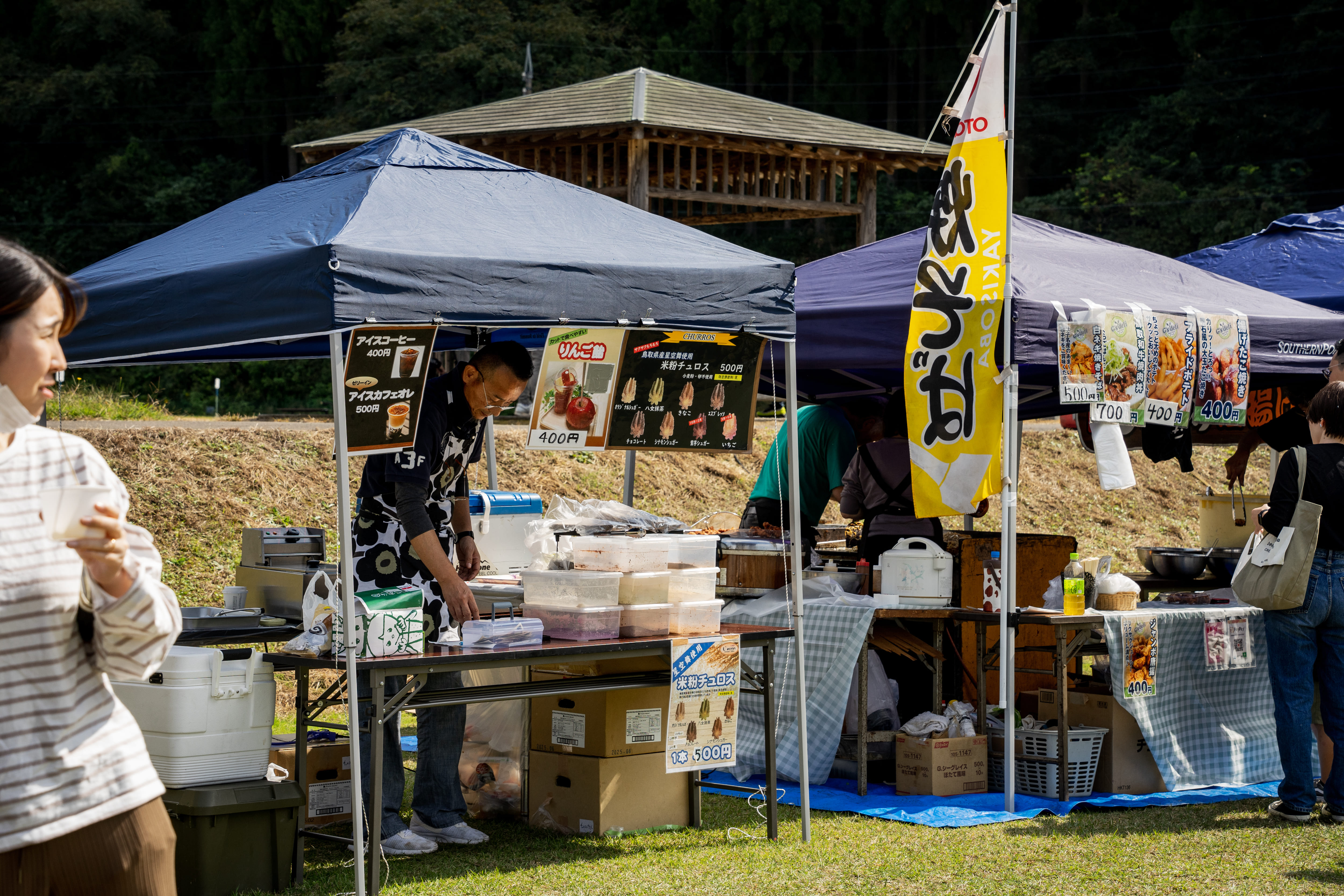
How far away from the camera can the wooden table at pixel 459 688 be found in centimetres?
421

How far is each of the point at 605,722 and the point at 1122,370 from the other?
2750mm

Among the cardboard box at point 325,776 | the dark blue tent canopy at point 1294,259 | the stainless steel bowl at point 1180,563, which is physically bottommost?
the cardboard box at point 325,776

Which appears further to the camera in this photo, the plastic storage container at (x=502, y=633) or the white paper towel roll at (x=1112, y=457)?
the white paper towel roll at (x=1112, y=457)

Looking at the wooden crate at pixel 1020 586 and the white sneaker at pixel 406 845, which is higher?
the wooden crate at pixel 1020 586

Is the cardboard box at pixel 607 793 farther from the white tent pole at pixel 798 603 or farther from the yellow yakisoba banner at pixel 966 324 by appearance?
the yellow yakisoba banner at pixel 966 324

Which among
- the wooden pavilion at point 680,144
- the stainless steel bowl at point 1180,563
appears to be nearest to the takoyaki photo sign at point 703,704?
the stainless steel bowl at point 1180,563

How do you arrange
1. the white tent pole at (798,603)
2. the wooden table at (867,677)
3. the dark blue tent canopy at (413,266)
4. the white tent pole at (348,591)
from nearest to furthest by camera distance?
the white tent pole at (348,591), the dark blue tent canopy at (413,266), the white tent pole at (798,603), the wooden table at (867,677)

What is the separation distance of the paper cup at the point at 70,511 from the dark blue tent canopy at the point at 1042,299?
14.7 feet

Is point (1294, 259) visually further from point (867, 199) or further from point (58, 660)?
point (58, 660)

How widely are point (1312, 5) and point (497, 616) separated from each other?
84.0 ft

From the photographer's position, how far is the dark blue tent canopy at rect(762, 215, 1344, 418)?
19.4ft

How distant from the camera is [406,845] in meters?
4.79

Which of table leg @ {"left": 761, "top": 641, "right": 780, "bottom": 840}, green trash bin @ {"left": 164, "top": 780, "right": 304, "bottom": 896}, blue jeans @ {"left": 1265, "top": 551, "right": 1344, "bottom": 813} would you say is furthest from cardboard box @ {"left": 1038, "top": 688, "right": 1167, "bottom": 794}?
green trash bin @ {"left": 164, "top": 780, "right": 304, "bottom": 896}

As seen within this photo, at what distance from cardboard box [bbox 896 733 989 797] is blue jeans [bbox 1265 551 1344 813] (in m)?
1.25
